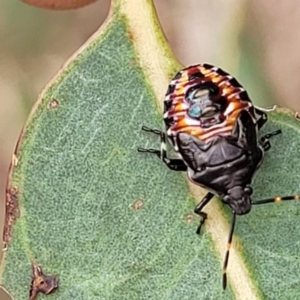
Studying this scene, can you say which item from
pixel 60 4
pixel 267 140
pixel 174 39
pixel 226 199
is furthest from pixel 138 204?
pixel 174 39

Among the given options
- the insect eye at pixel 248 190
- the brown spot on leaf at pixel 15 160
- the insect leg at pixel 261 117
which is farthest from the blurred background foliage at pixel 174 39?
the brown spot on leaf at pixel 15 160

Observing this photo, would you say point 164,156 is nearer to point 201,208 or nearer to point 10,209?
point 201,208

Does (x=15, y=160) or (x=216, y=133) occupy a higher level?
(x=15, y=160)

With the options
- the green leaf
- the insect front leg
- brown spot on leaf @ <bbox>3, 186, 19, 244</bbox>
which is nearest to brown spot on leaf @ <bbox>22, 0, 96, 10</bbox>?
the green leaf

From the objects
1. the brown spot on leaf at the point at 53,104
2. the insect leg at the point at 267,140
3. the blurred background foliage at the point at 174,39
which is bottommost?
the blurred background foliage at the point at 174,39

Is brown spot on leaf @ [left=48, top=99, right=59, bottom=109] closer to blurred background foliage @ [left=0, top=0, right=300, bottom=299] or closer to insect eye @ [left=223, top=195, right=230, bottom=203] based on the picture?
insect eye @ [left=223, top=195, right=230, bottom=203]

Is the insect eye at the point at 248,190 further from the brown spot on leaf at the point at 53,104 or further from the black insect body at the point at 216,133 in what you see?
the brown spot on leaf at the point at 53,104

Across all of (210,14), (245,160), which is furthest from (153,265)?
(210,14)
